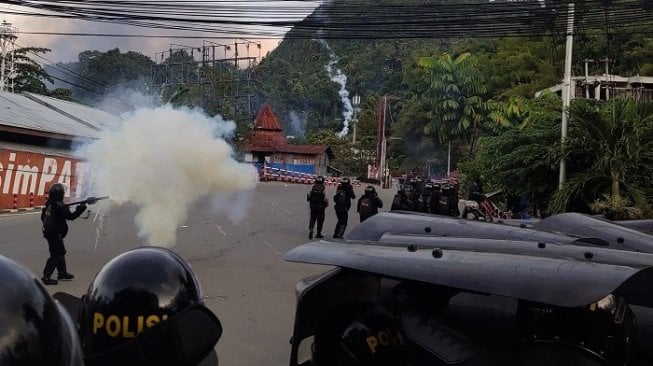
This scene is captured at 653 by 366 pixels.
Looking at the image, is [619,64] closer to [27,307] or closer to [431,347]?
[431,347]

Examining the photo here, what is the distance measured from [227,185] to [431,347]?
8573mm

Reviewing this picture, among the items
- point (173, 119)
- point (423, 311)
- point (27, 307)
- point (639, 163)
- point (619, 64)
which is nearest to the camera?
point (27, 307)

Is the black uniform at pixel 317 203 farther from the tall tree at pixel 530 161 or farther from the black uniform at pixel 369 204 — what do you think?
the tall tree at pixel 530 161

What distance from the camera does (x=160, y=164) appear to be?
407 inches

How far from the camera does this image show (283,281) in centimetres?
976

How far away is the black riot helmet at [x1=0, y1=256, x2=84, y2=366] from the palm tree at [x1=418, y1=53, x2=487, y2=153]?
38971 millimetres

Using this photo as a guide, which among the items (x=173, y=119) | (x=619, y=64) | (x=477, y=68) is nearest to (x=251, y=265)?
(x=173, y=119)

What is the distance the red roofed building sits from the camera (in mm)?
45562

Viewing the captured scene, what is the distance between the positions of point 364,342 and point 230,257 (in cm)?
873

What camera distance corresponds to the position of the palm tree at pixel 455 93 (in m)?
39.8

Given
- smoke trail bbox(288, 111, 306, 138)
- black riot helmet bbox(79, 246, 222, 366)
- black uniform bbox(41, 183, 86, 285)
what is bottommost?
black uniform bbox(41, 183, 86, 285)

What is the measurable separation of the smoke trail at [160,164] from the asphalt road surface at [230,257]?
41.4 inches

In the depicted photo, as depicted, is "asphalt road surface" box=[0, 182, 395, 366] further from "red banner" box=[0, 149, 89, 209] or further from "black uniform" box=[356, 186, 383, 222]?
"black uniform" box=[356, 186, 383, 222]

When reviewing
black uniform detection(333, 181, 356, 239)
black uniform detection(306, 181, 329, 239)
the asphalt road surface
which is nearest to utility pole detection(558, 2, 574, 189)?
black uniform detection(333, 181, 356, 239)
